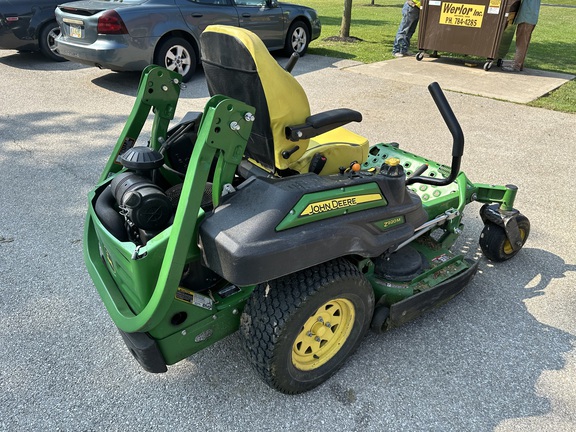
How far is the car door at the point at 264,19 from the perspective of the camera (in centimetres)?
800

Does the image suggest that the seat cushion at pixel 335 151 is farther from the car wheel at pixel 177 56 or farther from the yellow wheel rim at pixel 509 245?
the car wheel at pixel 177 56

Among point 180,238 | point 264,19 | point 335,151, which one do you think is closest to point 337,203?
point 180,238

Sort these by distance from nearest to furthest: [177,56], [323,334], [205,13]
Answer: [323,334]
[177,56]
[205,13]

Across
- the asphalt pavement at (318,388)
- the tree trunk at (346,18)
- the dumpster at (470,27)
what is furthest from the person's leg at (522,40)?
the asphalt pavement at (318,388)

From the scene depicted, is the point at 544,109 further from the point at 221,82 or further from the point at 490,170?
the point at 221,82

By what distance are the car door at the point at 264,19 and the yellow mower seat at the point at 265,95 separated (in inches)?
237

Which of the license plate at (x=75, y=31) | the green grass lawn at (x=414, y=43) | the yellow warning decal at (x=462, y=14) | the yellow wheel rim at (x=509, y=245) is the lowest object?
the yellow wheel rim at (x=509, y=245)

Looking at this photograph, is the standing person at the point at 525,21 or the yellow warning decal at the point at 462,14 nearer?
the standing person at the point at 525,21

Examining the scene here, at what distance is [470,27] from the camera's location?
8.62 m

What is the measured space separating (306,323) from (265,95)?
3.47ft

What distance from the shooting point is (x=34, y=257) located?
3.30 meters

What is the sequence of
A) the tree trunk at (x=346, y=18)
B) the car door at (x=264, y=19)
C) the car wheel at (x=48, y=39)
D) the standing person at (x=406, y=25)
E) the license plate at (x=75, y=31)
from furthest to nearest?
the tree trunk at (x=346, y=18) → the standing person at (x=406, y=25) → the car wheel at (x=48, y=39) → the car door at (x=264, y=19) → the license plate at (x=75, y=31)

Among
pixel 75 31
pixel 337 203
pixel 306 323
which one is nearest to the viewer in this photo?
pixel 337 203

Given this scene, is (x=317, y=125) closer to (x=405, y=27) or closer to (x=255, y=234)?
(x=255, y=234)
